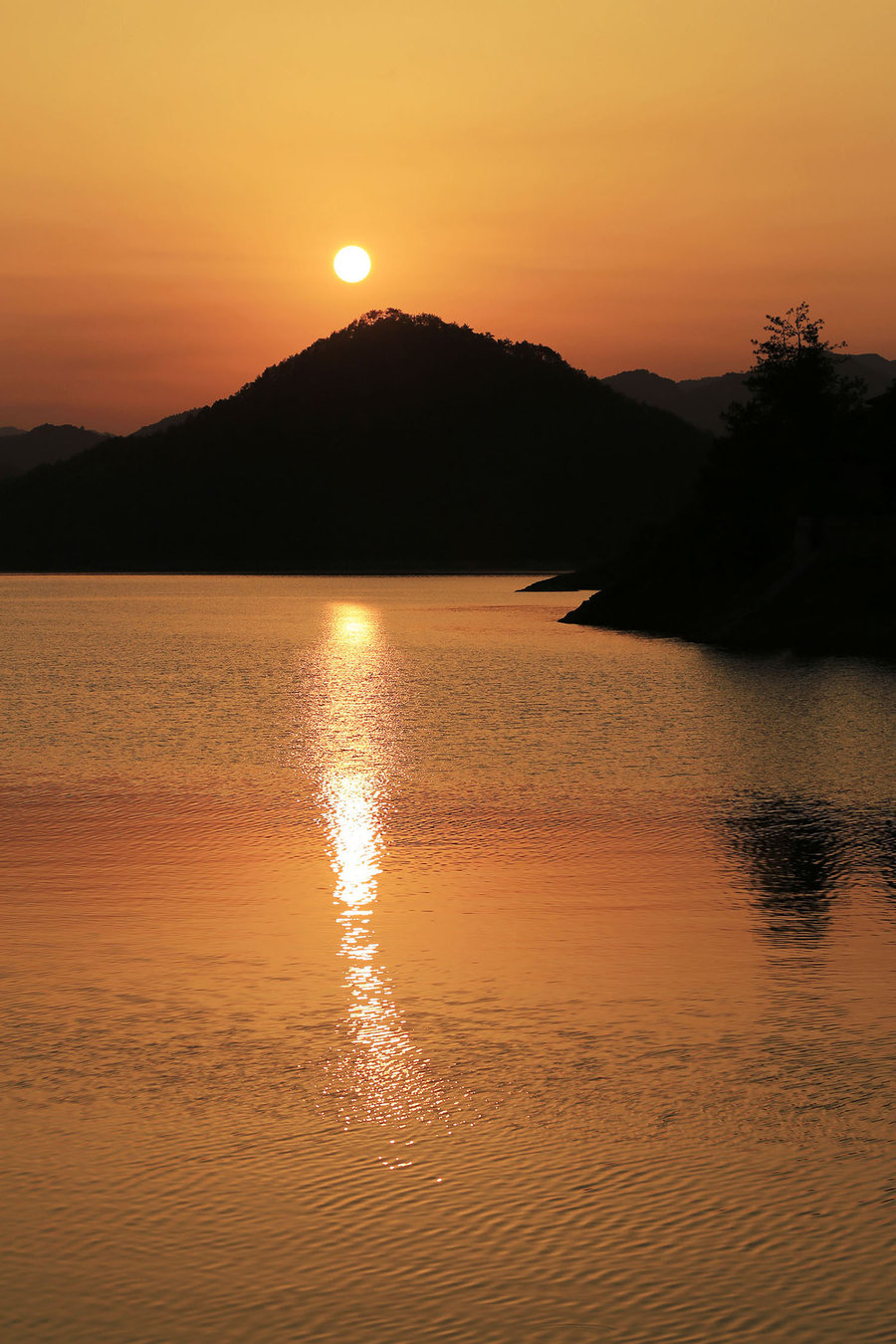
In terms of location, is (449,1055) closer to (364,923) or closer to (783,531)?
(364,923)

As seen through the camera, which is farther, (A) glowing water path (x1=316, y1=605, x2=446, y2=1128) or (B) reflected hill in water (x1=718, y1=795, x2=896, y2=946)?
(B) reflected hill in water (x1=718, y1=795, x2=896, y2=946)

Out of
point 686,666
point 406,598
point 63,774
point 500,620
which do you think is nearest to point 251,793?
point 63,774

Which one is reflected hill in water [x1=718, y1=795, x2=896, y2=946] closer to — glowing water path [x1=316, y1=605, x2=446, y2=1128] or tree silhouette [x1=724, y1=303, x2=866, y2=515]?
glowing water path [x1=316, y1=605, x2=446, y2=1128]

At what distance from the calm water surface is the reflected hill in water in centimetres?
9

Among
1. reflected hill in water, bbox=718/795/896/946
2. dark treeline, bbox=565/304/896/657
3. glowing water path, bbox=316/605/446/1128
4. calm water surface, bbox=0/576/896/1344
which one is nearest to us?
calm water surface, bbox=0/576/896/1344

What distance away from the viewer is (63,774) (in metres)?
28.0

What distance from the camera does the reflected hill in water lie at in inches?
629

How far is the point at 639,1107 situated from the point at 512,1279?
8.57ft

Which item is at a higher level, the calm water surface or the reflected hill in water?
the calm water surface

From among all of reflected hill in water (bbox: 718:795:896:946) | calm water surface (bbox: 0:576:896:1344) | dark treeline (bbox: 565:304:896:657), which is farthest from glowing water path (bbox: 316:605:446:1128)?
dark treeline (bbox: 565:304:896:657)

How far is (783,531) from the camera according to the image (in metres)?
92.3

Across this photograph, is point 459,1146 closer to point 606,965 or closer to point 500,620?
point 606,965

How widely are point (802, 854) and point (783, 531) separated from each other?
7506 centimetres

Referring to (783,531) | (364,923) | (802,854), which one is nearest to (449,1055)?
(364,923)
